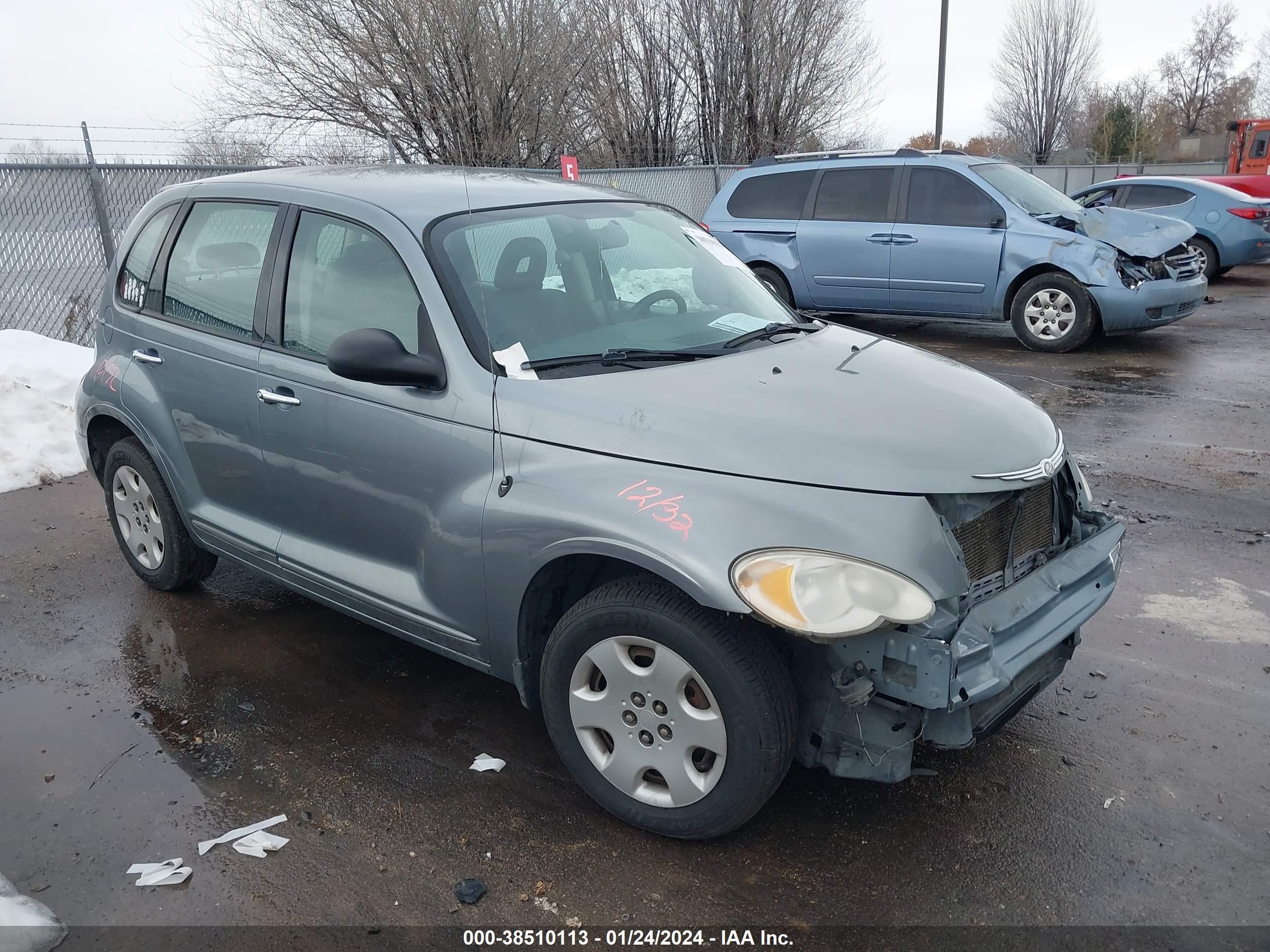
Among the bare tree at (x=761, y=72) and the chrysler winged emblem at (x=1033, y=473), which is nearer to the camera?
the chrysler winged emblem at (x=1033, y=473)

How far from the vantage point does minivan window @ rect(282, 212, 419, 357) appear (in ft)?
11.3

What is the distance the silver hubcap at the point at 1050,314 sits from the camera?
993 cm

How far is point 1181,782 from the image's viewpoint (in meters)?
3.22

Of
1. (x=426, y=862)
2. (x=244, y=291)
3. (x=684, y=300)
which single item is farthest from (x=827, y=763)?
(x=244, y=291)

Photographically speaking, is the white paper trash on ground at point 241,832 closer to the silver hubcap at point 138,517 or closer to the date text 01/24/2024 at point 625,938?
the date text 01/24/2024 at point 625,938

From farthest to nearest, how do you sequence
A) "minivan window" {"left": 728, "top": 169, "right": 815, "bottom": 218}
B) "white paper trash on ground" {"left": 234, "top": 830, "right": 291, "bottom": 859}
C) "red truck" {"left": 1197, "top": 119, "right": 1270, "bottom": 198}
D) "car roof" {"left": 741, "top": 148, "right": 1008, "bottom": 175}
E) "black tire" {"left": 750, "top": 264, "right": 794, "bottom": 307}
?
1. "red truck" {"left": 1197, "top": 119, "right": 1270, "bottom": 198}
2. "black tire" {"left": 750, "top": 264, "right": 794, "bottom": 307}
3. "minivan window" {"left": 728, "top": 169, "right": 815, "bottom": 218}
4. "car roof" {"left": 741, "top": 148, "right": 1008, "bottom": 175}
5. "white paper trash on ground" {"left": 234, "top": 830, "right": 291, "bottom": 859}

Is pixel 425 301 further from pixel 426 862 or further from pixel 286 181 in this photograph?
pixel 426 862

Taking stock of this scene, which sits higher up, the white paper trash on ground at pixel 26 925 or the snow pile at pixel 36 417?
the snow pile at pixel 36 417

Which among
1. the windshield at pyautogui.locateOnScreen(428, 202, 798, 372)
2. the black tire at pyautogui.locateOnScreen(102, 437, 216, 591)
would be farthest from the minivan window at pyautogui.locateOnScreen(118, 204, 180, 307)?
the windshield at pyautogui.locateOnScreen(428, 202, 798, 372)

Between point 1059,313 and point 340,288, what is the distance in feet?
27.1

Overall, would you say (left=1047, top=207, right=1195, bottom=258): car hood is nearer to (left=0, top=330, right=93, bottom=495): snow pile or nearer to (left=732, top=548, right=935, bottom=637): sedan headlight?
(left=732, top=548, right=935, bottom=637): sedan headlight

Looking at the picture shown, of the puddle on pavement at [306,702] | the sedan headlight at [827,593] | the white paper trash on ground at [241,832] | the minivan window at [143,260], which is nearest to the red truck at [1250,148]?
the minivan window at [143,260]

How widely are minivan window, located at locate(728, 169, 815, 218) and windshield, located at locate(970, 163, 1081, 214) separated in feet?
6.07

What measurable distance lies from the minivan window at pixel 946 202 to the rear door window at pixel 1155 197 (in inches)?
274
